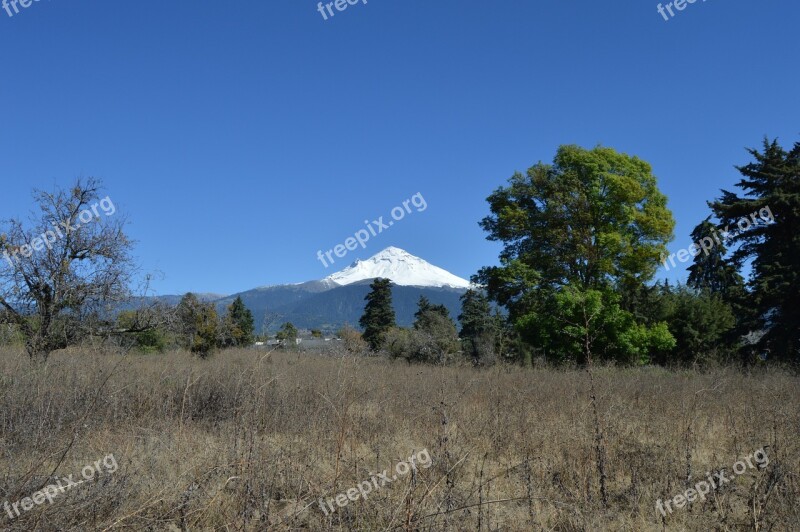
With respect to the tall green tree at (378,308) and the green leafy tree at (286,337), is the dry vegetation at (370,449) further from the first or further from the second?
the tall green tree at (378,308)

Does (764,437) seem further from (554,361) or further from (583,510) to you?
(554,361)

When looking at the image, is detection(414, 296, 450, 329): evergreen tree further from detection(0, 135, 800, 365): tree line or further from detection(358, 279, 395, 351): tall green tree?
detection(0, 135, 800, 365): tree line

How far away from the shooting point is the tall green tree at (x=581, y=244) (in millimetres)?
21156

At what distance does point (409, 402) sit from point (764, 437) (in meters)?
5.29

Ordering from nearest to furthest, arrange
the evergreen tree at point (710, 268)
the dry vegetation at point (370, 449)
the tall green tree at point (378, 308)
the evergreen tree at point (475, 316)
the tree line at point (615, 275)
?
the dry vegetation at point (370, 449) → the tree line at point (615, 275) → the evergreen tree at point (710, 268) → the evergreen tree at point (475, 316) → the tall green tree at point (378, 308)

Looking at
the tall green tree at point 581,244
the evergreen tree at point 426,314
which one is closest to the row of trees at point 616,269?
the tall green tree at point 581,244

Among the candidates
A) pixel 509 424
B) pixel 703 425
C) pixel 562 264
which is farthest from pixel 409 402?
pixel 562 264

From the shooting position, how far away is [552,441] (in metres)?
7.18

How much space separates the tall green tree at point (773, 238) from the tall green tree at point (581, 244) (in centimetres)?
584

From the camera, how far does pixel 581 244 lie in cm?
2183

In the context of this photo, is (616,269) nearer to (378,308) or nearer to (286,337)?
(286,337)

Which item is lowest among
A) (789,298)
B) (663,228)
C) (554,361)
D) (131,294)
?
(554,361)

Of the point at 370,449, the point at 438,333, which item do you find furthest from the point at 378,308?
the point at 370,449

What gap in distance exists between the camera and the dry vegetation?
3.92 metres
